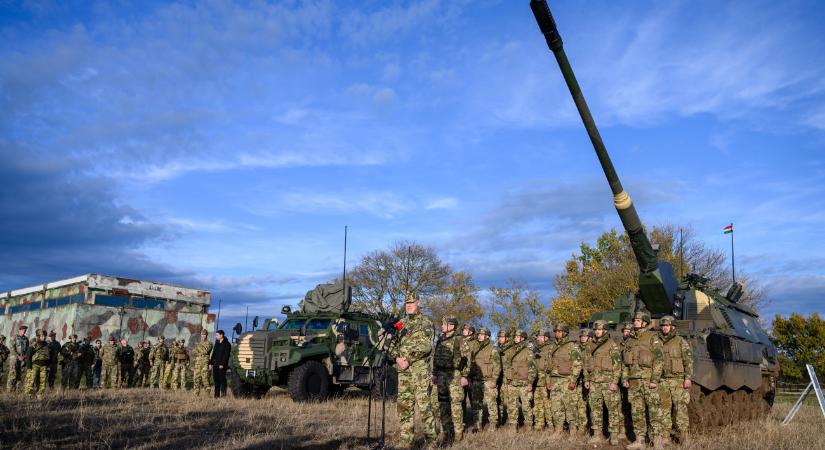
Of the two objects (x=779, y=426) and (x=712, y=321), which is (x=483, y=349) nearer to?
(x=712, y=321)

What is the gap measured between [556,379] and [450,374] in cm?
193

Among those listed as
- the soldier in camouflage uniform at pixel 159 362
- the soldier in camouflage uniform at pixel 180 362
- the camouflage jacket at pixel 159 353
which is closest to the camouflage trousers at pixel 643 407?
the soldier in camouflage uniform at pixel 180 362

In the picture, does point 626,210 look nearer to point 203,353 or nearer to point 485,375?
point 485,375

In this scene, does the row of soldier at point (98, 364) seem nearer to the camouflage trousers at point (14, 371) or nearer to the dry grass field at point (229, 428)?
the camouflage trousers at point (14, 371)

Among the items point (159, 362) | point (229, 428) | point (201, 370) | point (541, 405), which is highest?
point (159, 362)

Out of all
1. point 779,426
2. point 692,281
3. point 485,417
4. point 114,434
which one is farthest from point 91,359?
point 779,426

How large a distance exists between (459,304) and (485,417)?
Result: 88.7 feet

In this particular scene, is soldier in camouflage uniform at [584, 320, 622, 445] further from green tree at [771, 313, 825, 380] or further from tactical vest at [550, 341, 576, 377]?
green tree at [771, 313, 825, 380]

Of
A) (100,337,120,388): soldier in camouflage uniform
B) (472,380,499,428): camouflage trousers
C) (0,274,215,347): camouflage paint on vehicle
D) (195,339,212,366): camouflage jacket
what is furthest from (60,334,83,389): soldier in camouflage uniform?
(472,380,499,428): camouflage trousers

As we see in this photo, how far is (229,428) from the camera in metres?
9.46

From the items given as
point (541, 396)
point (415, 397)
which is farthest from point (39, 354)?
point (541, 396)

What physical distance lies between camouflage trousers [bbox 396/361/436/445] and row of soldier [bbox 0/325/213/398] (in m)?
8.14

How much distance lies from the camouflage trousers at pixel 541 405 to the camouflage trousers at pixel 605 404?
863 millimetres

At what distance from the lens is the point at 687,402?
9.16 m
